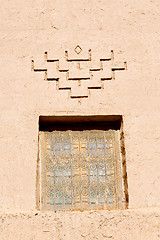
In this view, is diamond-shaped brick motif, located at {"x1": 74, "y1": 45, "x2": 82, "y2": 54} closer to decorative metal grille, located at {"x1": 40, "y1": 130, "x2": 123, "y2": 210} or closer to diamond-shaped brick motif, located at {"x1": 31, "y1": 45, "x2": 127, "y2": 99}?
diamond-shaped brick motif, located at {"x1": 31, "y1": 45, "x2": 127, "y2": 99}

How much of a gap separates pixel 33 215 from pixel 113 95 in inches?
50.5

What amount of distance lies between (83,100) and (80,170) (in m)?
0.60

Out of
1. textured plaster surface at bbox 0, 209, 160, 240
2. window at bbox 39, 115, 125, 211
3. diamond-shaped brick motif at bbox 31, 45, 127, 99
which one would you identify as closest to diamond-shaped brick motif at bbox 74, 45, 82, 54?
diamond-shaped brick motif at bbox 31, 45, 127, 99

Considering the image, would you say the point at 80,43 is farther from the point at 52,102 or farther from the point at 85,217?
the point at 85,217

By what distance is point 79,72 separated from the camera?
4711 millimetres

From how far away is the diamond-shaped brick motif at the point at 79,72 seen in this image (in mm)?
4641

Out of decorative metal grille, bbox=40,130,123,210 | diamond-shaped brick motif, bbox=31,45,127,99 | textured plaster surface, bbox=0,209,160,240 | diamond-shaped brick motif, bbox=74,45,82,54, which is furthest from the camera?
diamond-shaped brick motif, bbox=74,45,82,54

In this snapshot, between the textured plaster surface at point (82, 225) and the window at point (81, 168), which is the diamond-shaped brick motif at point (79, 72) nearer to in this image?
the window at point (81, 168)

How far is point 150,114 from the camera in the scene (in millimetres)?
4520

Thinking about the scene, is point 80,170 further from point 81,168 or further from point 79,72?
point 79,72

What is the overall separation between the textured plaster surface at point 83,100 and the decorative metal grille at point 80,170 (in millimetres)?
209

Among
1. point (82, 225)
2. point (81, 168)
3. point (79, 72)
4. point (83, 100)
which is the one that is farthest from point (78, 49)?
point (82, 225)

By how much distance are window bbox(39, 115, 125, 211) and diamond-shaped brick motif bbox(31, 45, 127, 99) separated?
32 cm

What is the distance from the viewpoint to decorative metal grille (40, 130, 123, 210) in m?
4.38
